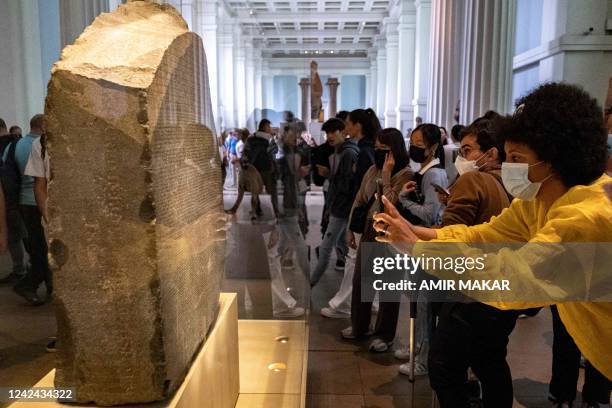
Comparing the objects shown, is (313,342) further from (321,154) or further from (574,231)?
(574,231)

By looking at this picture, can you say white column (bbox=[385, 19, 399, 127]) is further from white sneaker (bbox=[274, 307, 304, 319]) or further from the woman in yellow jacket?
the woman in yellow jacket

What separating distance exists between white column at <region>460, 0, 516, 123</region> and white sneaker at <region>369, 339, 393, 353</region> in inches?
149

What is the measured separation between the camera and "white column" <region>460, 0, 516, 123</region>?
6.17 m

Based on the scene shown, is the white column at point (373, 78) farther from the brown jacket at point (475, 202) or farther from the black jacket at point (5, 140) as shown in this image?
the black jacket at point (5, 140)

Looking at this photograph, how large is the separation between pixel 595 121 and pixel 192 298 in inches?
55.7

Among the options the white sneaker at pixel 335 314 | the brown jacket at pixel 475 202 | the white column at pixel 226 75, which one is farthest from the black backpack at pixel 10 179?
the white sneaker at pixel 335 314

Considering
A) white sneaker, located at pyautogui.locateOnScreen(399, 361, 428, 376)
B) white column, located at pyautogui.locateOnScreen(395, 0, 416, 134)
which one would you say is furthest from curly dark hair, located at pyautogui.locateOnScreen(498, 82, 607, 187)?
white column, located at pyautogui.locateOnScreen(395, 0, 416, 134)

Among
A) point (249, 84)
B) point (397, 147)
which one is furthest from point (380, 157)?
point (249, 84)

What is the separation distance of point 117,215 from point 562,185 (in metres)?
1.34

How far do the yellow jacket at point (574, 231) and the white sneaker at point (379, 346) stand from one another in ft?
6.71

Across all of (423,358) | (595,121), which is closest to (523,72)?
(423,358)

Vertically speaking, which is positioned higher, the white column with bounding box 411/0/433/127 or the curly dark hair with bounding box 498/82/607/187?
the white column with bounding box 411/0/433/127

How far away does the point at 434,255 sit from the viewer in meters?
1.79

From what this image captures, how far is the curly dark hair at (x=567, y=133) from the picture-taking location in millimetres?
1607
